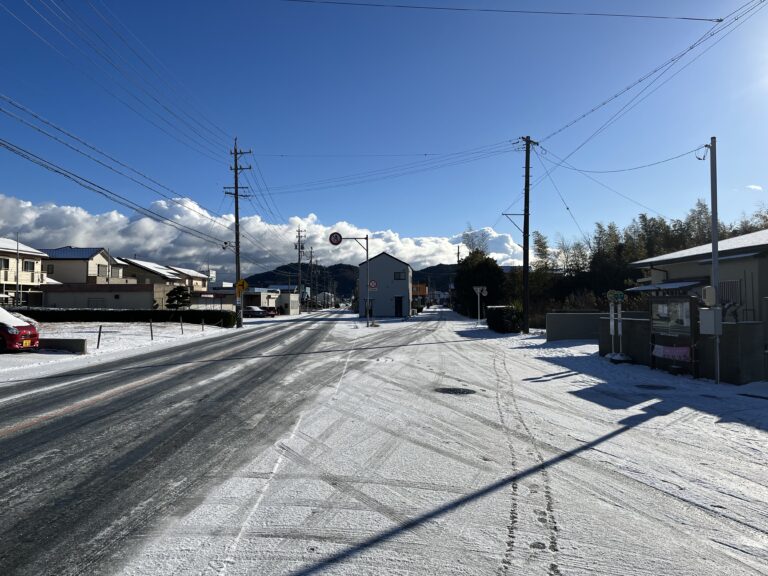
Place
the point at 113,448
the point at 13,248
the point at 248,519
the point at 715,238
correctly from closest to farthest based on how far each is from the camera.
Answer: the point at 248,519 → the point at 113,448 → the point at 715,238 → the point at 13,248

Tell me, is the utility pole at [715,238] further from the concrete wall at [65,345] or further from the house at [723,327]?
the concrete wall at [65,345]

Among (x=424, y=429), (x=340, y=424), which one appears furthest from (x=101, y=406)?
(x=424, y=429)

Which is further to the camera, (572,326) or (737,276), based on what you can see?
(572,326)

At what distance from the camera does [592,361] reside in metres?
15.8

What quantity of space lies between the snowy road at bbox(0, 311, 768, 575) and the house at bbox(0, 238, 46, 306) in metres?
48.8

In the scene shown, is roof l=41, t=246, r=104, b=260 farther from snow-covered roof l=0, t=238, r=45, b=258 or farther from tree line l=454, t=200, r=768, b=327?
tree line l=454, t=200, r=768, b=327

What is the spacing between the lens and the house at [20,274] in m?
49.6

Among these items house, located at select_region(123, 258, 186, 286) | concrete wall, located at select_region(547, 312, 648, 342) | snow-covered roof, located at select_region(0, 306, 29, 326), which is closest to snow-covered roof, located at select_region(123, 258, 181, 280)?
house, located at select_region(123, 258, 186, 286)

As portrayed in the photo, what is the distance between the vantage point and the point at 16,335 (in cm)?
1677

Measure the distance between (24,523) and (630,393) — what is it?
10316 mm

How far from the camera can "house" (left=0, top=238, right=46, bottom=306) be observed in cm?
4956

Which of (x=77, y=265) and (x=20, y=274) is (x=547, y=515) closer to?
(x=20, y=274)

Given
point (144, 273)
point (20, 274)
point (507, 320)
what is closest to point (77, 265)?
point (20, 274)

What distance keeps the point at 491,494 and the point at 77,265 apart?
69772mm
